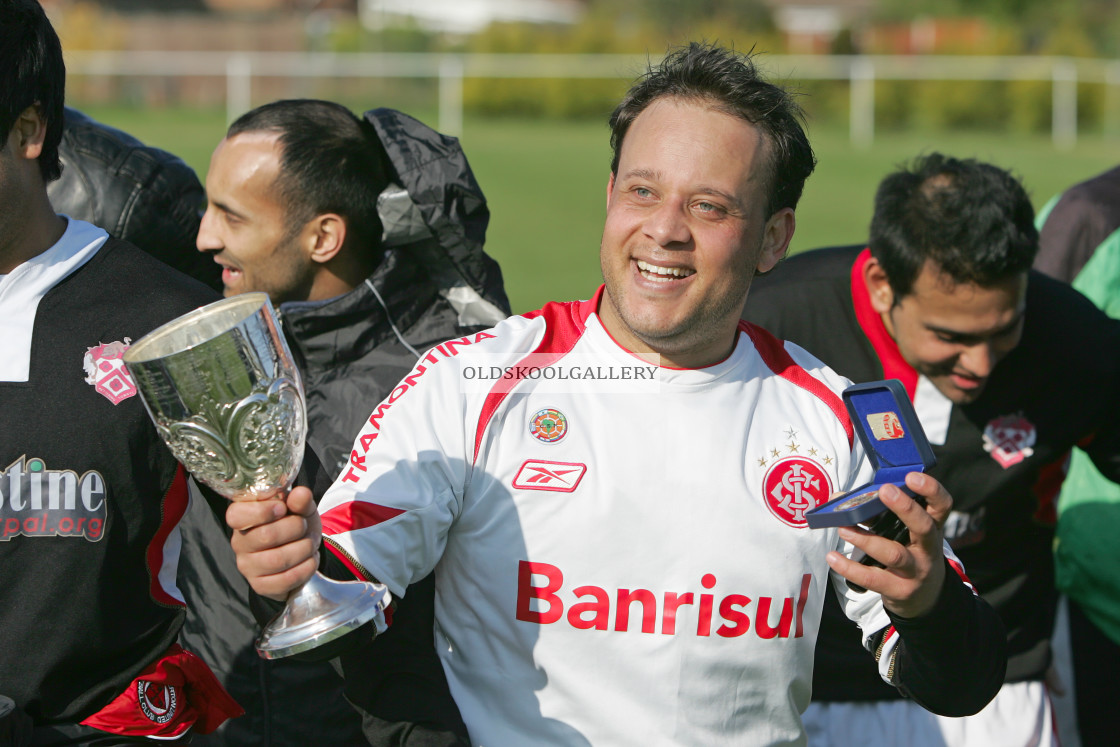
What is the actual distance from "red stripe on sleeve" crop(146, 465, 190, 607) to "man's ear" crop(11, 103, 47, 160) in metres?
0.60

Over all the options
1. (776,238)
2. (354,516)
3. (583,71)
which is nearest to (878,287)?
(776,238)

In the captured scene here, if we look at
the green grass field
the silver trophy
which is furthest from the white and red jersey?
the green grass field

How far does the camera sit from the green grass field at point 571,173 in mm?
12634

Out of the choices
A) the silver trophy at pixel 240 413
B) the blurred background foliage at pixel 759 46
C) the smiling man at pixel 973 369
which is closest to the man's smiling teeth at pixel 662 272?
the silver trophy at pixel 240 413

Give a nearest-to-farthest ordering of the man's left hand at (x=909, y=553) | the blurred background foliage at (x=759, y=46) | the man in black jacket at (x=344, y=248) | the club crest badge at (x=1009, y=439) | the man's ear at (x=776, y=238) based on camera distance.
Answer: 1. the man's left hand at (x=909, y=553)
2. the man's ear at (x=776, y=238)
3. the man in black jacket at (x=344, y=248)
4. the club crest badge at (x=1009, y=439)
5. the blurred background foliage at (x=759, y=46)

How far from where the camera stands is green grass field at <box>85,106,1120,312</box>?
1263cm

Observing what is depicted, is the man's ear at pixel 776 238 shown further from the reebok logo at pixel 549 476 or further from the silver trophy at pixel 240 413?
the silver trophy at pixel 240 413

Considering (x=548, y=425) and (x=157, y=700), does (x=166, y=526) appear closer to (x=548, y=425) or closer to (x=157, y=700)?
(x=157, y=700)

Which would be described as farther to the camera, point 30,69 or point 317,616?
point 30,69

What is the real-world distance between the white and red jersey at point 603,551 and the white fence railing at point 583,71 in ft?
70.3

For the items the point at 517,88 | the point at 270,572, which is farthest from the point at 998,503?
the point at 517,88

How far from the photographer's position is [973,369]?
117 inches

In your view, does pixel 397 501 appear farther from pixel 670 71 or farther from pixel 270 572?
pixel 670 71

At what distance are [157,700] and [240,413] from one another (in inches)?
28.5
